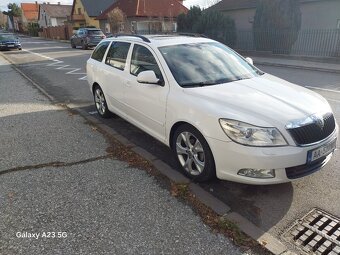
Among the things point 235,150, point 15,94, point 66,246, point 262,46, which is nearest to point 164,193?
point 235,150

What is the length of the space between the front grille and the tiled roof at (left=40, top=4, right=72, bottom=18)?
7102 cm

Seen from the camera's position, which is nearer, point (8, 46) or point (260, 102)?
point (260, 102)

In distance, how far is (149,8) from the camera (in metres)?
37.0

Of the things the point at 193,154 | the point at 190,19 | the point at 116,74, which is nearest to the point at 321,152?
the point at 193,154

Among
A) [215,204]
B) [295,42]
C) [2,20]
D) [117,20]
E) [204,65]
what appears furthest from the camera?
[2,20]

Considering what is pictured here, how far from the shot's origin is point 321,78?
1090cm

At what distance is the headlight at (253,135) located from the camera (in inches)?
115

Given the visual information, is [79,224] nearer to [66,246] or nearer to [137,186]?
[66,246]

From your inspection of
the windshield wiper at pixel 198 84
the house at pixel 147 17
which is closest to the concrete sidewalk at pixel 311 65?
the windshield wiper at pixel 198 84

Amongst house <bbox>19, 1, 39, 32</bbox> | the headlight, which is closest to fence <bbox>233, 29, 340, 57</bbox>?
the headlight

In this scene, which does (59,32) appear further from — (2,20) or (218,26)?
(2,20)

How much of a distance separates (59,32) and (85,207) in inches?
1917

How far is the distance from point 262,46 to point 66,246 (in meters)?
18.7

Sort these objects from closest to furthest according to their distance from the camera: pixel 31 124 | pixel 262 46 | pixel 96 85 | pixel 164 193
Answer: pixel 164 193, pixel 31 124, pixel 96 85, pixel 262 46
